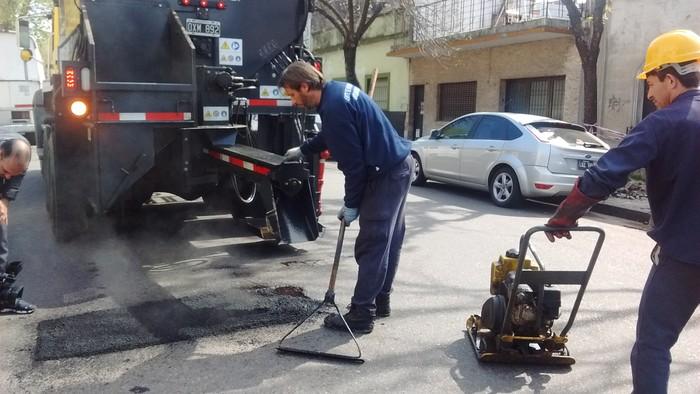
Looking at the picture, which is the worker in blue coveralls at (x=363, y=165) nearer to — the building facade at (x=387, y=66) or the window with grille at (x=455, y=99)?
the window with grille at (x=455, y=99)

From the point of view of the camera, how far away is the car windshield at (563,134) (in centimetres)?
946

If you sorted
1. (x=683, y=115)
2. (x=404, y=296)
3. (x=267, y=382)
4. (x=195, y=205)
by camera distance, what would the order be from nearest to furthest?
(x=683, y=115) < (x=267, y=382) < (x=404, y=296) < (x=195, y=205)

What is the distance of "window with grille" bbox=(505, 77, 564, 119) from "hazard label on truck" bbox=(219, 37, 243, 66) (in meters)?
12.6

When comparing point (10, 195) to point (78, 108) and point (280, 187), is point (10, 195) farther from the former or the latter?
point (280, 187)

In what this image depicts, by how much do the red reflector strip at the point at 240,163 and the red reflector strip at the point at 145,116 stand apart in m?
0.39

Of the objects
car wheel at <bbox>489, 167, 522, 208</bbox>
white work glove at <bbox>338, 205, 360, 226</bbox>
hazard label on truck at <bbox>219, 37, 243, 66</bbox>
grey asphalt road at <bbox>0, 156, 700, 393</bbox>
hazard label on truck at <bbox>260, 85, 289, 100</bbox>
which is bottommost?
grey asphalt road at <bbox>0, 156, 700, 393</bbox>

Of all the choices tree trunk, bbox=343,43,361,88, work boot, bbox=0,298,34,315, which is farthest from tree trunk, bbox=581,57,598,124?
work boot, bbox=0,298,34,315

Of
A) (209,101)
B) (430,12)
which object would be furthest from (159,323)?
(430,12)

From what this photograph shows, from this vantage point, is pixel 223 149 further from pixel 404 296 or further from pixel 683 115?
pixel 683 115

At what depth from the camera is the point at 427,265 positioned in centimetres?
605

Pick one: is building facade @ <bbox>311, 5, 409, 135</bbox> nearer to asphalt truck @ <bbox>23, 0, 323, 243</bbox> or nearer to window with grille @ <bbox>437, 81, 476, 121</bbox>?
window with grille @ <bbox>437, 81, 476, 121</bbox>

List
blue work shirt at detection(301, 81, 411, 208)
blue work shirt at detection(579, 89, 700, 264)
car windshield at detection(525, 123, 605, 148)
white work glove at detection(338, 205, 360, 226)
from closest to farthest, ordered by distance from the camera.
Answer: blue work shirt at detection(579, 89, 700, 264) → blue work shirt at detection(301, 81, 411, 208) → white work glove at detection(338, 205, 360, 226) → car windshield at detection(525, 123, 605, 148)

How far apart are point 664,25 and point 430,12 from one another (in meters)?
8.78

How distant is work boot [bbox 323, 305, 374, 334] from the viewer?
421cm
